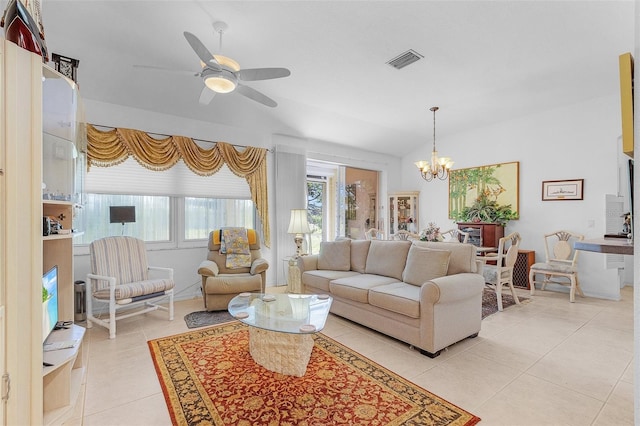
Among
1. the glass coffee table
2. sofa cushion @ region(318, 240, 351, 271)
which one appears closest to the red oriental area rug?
the glass coffee table

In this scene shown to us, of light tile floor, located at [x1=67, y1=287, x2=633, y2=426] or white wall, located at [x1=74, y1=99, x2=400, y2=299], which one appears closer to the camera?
light tile floor, located at [x1=67, y1=287, x2=633, y2=426]

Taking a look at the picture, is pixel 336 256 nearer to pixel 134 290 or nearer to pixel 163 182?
pixel 134 290

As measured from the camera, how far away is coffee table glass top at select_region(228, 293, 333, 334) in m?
2.19

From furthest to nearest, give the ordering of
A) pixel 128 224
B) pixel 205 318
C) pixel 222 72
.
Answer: pixel 128 224
pixel 205 318
pixel 222 72

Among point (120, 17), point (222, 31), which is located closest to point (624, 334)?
point (222, 31)

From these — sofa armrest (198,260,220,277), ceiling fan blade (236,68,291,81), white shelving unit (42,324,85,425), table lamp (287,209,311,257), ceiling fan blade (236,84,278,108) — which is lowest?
white shelving unit (42,324,85,425)

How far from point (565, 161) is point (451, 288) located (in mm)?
4022

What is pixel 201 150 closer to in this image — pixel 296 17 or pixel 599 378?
pixel 296 17

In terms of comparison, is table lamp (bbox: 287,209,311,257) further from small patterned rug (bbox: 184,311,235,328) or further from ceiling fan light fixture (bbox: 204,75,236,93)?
ceiling fan light fixture (bbox: 204,75,236,93)

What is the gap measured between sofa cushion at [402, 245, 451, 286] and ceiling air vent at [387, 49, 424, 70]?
218cm

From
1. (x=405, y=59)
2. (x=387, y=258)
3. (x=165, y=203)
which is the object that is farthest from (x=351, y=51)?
(x=165, y=203)

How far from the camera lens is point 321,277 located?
12.3ft

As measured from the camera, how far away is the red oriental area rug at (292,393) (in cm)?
180

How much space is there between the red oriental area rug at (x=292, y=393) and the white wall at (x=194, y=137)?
1811mm
